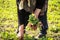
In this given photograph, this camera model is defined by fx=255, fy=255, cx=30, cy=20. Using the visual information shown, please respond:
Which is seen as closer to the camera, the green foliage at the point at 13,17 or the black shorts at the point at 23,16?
the black shorts at the point at 23,16

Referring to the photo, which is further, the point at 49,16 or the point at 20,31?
the point at 49,16

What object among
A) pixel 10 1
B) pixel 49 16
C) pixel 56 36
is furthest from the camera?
pixel 10 1

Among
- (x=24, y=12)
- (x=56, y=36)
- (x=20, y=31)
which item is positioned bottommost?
(x=56, y=36)

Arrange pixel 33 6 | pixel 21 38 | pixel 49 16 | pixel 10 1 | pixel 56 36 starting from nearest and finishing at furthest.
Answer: pixel 33 6, pixel 21 38, pixel 56 36, pixel 49 16, pixel 10 1

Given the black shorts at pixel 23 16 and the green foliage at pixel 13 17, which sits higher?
the black shorts at pixel 23 16

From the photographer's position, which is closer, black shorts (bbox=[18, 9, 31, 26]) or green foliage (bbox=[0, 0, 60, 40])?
black shorts (bbox=[18, 9, 31, 26])

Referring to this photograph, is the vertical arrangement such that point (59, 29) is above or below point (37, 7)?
below

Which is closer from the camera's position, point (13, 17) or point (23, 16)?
point (23, 16)

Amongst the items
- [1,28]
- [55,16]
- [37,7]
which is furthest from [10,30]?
[37,7]

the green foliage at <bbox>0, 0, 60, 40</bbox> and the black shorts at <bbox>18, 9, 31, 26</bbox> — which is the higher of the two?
the black shorts at <bbox>18, 9, 31, 26</bbox>

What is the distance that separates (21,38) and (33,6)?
742 mm

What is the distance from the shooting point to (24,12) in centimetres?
445

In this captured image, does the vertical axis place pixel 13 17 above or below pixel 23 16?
below

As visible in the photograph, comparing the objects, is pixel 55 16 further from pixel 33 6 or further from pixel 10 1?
pixel 33 6
